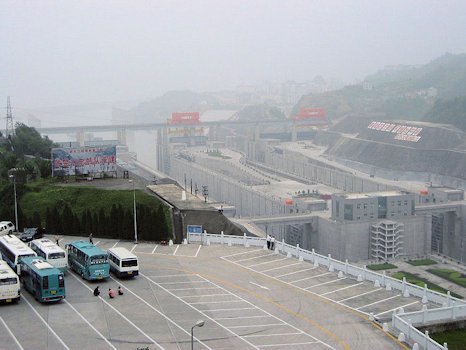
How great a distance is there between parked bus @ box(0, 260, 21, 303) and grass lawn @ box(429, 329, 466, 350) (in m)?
14.3

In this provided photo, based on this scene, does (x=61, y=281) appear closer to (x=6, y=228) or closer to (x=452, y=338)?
(x=6, y=228)

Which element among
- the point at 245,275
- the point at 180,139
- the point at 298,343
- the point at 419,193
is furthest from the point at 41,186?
the point at 180,139

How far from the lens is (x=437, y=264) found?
78.9 m

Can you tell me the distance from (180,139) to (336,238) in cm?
9962

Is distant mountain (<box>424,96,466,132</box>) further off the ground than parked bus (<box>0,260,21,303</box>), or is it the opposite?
distant mountain (<box>424,96,466,132</box>)

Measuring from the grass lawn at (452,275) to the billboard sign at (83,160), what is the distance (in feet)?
133

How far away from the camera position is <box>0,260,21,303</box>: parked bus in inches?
942

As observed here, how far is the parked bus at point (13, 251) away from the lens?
26562mm

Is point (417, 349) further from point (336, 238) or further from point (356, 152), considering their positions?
point (356, 152)

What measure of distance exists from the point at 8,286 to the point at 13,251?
10.9 ft

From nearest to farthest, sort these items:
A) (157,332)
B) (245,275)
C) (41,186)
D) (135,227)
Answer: (157,332) < (245,275) < (135,227) < (41,186)

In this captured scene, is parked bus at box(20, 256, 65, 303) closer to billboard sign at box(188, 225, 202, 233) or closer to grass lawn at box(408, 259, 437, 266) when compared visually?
billboard sign at box(188, 225, 202, 233)

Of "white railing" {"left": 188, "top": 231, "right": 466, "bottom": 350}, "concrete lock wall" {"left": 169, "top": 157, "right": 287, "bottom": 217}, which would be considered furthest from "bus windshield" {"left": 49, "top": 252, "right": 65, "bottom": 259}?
"concrete lock wall" {"left": 169, "top": 157, "right": 287, "bottom": 217}

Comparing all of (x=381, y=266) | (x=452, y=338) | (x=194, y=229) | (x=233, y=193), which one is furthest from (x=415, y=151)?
(x=452, y=338)
